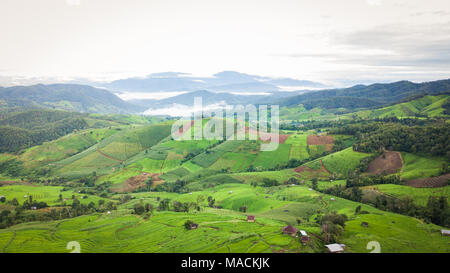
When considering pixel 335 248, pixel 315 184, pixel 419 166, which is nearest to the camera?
pixel 335 248

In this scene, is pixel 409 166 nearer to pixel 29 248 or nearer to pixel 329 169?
pixel 329 169

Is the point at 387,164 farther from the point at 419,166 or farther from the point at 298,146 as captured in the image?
the point at 298,146

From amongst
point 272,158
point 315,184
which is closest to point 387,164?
point 315,184

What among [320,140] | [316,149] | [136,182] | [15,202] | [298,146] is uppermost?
[320,140]

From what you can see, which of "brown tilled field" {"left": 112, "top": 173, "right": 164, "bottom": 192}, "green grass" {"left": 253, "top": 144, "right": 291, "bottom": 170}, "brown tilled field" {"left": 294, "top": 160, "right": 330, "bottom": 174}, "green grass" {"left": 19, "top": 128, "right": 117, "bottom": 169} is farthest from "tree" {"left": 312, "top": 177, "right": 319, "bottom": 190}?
"green grass" {"left": 19, "top": 128, "right": 117, "bottom": 169}

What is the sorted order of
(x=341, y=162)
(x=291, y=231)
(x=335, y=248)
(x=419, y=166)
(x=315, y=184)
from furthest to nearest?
(x=341, y=162)
(x=315, y=184)
(x=419, y=166)
(x=291, y=231)
(x=335, y=248)

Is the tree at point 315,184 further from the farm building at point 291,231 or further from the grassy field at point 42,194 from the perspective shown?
the grassy field at point 42,194

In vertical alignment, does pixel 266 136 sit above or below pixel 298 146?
above

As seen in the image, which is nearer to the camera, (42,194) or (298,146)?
(42,194)
